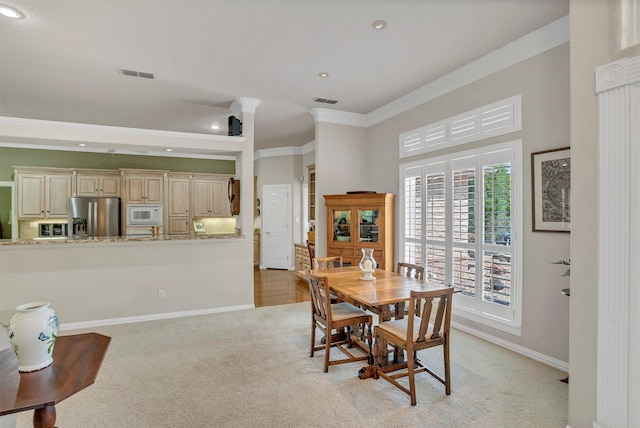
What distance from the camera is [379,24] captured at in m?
2.83

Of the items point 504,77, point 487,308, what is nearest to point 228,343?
point 487,308

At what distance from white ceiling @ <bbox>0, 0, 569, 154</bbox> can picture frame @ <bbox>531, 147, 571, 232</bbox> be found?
116cm

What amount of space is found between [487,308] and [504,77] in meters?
2.39

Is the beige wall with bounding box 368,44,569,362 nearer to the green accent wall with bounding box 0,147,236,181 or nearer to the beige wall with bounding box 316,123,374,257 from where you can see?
the beige wall with bounding box 316,123,374,257

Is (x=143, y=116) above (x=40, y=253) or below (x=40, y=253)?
above

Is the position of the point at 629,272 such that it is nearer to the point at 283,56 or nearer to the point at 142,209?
the point at 283,56

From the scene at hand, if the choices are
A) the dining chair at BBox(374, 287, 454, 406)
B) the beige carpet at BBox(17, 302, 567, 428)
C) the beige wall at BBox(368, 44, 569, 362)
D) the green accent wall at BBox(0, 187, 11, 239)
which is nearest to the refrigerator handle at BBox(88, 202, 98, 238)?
the green accent wall at BBox(0, 187, 11, 239)

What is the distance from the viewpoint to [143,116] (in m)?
5.59

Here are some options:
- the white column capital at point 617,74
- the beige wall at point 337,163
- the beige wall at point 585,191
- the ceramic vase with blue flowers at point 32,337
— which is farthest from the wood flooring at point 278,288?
the white column capital at point 617,74

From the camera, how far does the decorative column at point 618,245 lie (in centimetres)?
175

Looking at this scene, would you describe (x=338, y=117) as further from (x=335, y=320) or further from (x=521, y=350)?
(x=521, y=350)

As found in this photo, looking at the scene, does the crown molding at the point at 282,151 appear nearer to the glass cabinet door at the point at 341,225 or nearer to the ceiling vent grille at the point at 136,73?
the glass cabinet door at the point at 341,225

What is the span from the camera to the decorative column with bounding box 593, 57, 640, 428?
175cm

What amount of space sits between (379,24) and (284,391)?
3.11m
